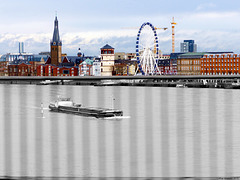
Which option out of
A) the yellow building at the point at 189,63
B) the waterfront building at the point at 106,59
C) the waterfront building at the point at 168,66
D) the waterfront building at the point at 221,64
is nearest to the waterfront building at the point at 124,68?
the waterfront building at the point at 168,66

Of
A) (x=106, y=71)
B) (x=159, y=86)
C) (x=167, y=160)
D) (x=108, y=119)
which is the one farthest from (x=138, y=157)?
(x=106, y=71)

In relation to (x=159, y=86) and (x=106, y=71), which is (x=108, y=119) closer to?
(x=159, y=86)

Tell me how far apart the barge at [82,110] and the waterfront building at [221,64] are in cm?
13950

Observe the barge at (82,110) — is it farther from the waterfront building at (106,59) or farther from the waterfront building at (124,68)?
the waterfront building at (124,68)

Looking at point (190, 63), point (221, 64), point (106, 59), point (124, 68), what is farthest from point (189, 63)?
point (106, 59)

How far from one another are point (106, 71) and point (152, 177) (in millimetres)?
164724

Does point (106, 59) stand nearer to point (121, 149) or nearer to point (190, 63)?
point (190, 63)

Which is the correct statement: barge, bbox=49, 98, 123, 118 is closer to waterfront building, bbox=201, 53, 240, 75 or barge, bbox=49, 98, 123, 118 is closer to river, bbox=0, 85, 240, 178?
river, bbox=0, 85, 240, 178

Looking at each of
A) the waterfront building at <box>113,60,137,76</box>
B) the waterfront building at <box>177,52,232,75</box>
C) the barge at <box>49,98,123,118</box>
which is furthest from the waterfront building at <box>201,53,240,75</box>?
the barge at <box>49,98,123,118</box>

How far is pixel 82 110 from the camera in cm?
4066

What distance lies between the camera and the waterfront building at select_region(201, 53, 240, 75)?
18025 centimetres

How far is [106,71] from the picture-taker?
7042 inches

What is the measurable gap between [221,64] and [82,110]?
146 metres

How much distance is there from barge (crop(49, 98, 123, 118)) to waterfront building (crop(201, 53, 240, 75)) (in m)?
140
